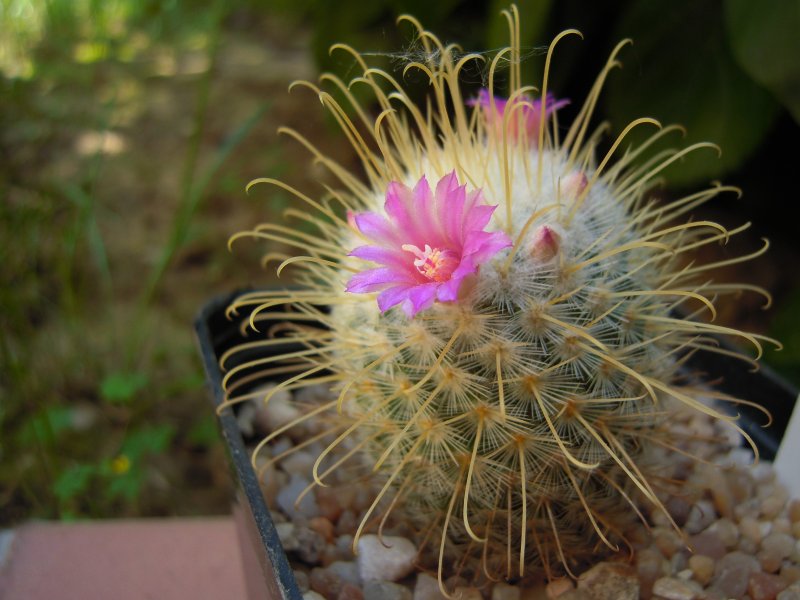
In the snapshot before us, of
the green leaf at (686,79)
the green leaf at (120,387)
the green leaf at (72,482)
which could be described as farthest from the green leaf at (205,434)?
the green leaf at (686,79)

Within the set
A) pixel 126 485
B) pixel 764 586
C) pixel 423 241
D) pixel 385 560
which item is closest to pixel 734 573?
pixel 764 586

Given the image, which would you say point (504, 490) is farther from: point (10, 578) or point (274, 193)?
point (274, 193)

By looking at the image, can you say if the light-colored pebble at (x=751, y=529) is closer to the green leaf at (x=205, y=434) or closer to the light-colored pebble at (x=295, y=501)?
the light-colored pebble at (x=295, y=501)

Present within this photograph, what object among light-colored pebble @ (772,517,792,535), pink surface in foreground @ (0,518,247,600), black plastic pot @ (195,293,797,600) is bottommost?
pink surface in foreground @ (0,518,247,600)

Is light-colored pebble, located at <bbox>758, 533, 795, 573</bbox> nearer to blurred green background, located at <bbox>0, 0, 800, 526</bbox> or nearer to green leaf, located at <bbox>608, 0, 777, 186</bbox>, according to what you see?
blurred green background, located at <bbox>0, 0, 800, 526</bbox>

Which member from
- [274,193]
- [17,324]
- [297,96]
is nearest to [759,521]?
[17,324]

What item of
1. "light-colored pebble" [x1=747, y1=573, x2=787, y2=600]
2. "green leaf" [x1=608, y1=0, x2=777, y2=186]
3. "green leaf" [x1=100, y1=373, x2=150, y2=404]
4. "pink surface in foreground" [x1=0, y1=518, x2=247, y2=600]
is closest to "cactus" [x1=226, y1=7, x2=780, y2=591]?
"light-colored pebble" [x1=747, y1=573, x2=787, y2=600]
